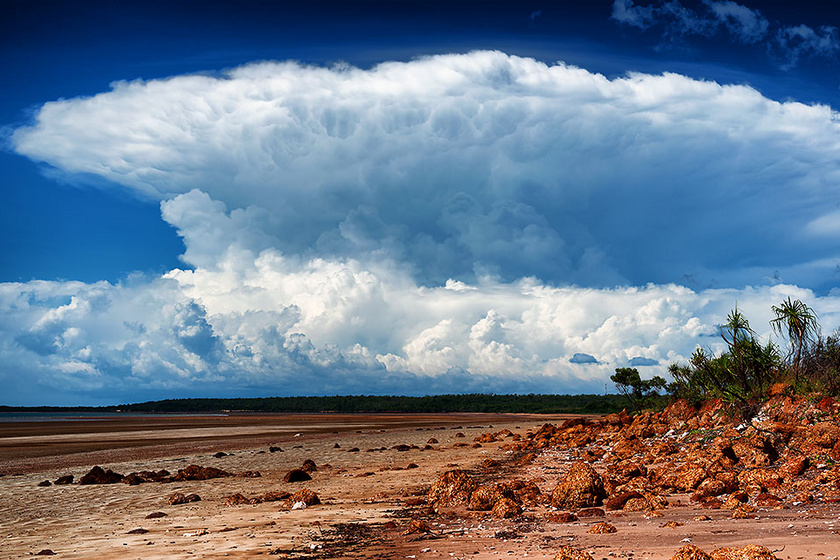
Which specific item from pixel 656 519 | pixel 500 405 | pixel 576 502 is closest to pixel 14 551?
pixel 576 502

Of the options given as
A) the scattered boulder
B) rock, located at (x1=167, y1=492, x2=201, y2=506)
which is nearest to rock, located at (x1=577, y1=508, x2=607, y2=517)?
→ the scattered boulder

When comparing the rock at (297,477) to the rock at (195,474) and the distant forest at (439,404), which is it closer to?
the rock at (195,474)

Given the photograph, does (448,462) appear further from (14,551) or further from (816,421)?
(14,551)

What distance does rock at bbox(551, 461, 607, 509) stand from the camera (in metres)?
13.7

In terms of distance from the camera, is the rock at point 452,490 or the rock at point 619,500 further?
the rock at point 452,490

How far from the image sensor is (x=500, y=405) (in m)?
144

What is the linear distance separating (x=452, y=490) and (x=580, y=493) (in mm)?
3128

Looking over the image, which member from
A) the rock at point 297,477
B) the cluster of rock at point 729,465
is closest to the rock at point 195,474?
the rock at point 297,477

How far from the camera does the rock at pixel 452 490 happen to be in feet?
49.6

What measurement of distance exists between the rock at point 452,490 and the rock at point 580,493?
85.3 inches

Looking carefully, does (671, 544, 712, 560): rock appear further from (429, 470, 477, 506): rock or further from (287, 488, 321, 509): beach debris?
(287, 488, 321, 509): beach debris

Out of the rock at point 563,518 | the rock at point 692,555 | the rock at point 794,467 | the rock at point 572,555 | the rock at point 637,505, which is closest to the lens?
the rock at point 692,555

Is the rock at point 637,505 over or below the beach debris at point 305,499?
over

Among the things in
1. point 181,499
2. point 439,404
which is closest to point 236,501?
point 181,499
